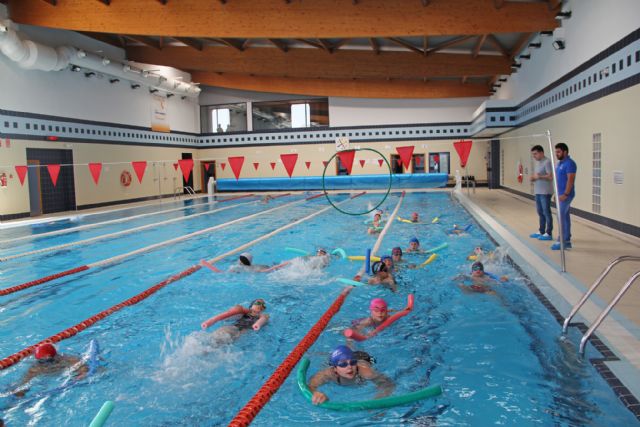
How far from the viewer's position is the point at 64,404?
313cm

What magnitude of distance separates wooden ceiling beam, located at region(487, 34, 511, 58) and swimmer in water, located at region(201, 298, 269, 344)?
12347 mm

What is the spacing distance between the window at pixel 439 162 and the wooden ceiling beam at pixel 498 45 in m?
6.85

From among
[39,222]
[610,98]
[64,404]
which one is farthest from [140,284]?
[39,222]

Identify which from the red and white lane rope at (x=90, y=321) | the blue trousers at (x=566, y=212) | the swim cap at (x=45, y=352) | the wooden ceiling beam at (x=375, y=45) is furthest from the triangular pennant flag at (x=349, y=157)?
the swim cap at (x=45, y=352)

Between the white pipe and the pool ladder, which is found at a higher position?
the white pipe

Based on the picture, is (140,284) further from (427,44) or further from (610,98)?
(427,44)

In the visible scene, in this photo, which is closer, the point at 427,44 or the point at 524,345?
the point at 524,345

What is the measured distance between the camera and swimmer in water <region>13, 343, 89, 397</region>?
3566 millimetres

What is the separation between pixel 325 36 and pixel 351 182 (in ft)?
27.8

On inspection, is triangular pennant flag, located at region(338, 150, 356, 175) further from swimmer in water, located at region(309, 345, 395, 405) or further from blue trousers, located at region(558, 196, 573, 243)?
swimmer in water, located at region(309, 345, 395, 405)

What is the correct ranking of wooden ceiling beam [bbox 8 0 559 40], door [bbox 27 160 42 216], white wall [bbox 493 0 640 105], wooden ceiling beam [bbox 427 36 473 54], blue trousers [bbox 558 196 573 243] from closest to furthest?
blue trousers [bbox 558 196 573 243] → white wall [bbox 493 0 640 105] → wooden ceiling beam [bbox 8 0 559 40] → door [bbox 27 160 42 216] → wooden ceiling beam [bbox 427 36 473 54]

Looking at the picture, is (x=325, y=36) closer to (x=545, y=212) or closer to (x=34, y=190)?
(x=545, y=212)

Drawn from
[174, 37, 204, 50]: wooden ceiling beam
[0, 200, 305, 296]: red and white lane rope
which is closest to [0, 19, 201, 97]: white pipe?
[174, 37, 204, 50]: wooden ceiling beam

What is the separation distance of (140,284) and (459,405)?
4.49 meters
